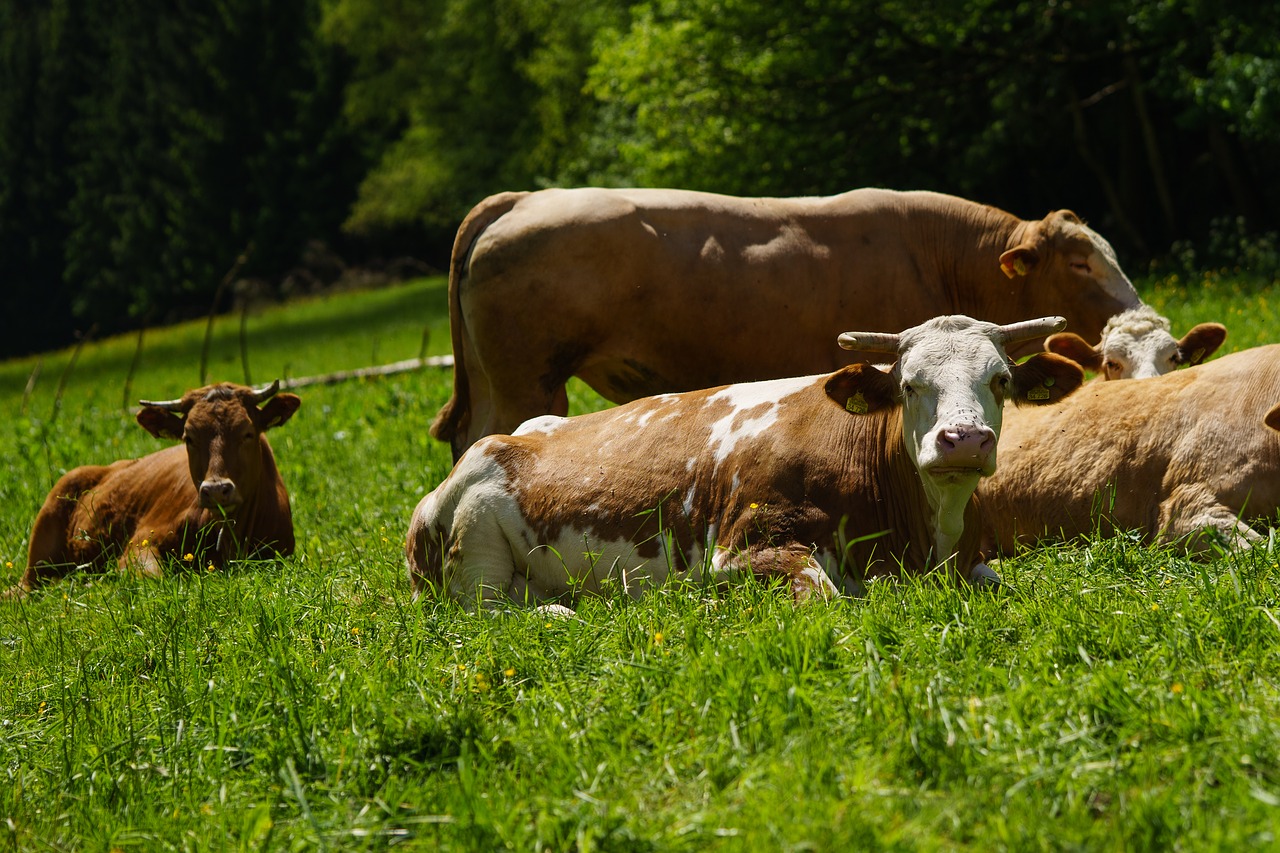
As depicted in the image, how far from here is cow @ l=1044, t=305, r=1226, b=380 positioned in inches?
300

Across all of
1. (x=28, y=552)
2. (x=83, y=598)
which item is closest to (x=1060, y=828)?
(x=83, y=598)

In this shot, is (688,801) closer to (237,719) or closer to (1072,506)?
(237,719)

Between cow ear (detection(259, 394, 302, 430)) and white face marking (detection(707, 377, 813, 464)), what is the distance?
3627 mm

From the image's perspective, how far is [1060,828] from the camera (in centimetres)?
327

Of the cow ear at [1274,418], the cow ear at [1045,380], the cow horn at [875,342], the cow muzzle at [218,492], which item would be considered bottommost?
the cow muzzle at [218,492]

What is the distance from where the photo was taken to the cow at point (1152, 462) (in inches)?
231

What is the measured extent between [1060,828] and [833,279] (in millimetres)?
5540

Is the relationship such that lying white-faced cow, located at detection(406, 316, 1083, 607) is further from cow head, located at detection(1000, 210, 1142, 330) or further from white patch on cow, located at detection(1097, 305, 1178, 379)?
cow head, located at detection(1000, 210, 1142, 330)

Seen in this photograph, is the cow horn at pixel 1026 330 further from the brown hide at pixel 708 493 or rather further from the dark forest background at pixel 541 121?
the dark forest background at pixel 541 121

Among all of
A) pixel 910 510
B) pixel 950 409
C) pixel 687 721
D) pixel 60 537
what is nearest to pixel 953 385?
pixel 950 409

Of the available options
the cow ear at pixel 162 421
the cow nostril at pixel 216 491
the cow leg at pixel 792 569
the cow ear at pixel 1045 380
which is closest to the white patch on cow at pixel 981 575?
the cow leg at pixel 792 569

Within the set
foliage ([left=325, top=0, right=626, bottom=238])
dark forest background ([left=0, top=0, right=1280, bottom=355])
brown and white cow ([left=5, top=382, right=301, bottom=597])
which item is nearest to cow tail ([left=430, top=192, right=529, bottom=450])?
brown and white cow ([left=5, top=382, right=301, bottom=597])

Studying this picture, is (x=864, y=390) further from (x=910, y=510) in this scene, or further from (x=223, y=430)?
(x=223, y=430)

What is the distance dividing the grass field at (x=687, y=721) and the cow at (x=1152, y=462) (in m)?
0.42
